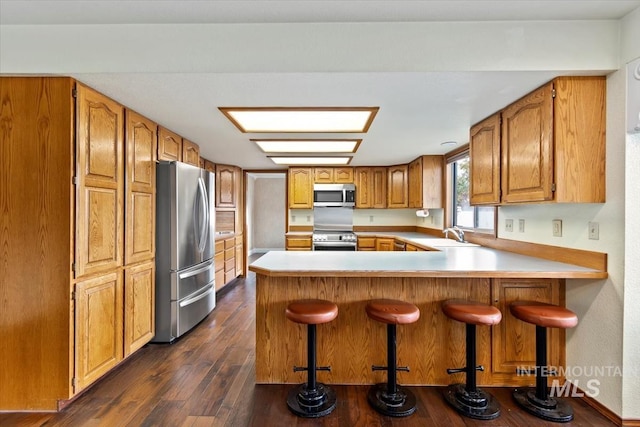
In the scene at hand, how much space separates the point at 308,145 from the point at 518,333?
8.82 feet

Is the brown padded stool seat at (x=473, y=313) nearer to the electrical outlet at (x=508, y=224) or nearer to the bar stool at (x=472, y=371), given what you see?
the bar stool at (x=472, y=371)

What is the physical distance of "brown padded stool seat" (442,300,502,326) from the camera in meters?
1.73

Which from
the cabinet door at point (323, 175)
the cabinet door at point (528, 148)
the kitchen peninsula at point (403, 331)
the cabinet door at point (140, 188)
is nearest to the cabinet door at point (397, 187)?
the cabinet door at point (323, 175)

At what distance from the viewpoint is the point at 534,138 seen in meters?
1.93

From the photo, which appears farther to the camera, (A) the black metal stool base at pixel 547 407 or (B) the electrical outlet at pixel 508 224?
(B) the electrical outlet at pixel 508 224

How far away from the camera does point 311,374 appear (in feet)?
6.04

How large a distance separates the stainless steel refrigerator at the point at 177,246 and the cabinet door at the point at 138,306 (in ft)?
0.31

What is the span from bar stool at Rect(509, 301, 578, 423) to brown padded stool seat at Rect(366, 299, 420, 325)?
2.29 ft

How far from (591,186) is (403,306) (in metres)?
1.41

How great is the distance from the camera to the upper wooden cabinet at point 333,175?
490 cm

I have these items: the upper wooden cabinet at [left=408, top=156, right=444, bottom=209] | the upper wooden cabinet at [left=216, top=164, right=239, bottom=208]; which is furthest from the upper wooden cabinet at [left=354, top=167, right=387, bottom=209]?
the upper wooden cabinet at [left=216, top=164, right=239, bottom=208]

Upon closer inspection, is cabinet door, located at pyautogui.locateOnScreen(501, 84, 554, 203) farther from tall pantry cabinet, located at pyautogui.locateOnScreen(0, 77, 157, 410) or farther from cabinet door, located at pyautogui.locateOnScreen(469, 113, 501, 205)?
tall pantry cabinet, located at pyautogui.locateOnScreen(0, 77, 157, 410)

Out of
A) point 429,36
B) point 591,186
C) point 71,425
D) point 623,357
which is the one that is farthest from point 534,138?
point 71,425

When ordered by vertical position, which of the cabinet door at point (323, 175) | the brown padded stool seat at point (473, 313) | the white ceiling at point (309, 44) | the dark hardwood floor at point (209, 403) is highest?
the white ceiling at point (309, 44)
